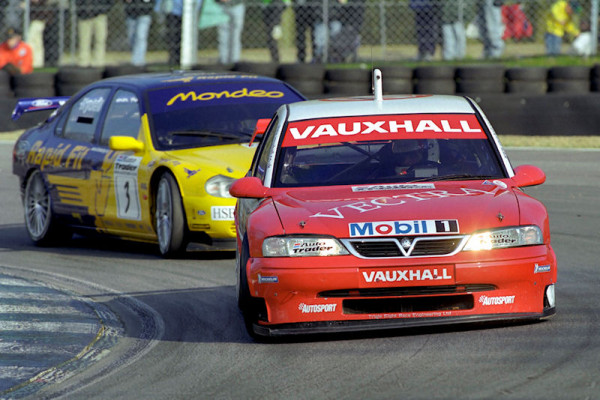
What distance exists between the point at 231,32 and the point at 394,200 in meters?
15.7

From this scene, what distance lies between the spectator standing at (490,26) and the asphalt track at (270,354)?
12.9 m

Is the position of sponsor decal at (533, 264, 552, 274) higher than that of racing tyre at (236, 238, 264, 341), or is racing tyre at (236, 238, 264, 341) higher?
sponsor decal at (533, 264, 552, 274)

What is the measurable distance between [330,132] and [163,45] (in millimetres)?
15321

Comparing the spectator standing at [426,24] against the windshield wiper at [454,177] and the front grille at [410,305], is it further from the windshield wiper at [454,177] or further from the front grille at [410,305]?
the front grille at [410,305]

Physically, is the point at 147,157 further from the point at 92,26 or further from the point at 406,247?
the point at 92,26

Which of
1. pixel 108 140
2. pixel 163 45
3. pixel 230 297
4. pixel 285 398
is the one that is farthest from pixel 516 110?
pixel 285 398

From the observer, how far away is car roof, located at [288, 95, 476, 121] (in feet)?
24.1

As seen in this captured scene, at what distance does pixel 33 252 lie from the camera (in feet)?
34.5

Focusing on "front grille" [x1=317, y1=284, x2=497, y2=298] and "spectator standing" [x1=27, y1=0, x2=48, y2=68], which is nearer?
"front grille" [x1=317, y1=284, x2=497, y2=298]

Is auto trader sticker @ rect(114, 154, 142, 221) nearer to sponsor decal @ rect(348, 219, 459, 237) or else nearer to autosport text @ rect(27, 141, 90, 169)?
autosport text @ rect(27, 141, 90, 169)

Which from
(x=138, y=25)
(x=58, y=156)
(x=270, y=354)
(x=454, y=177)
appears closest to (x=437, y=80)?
(x=138, y=25)

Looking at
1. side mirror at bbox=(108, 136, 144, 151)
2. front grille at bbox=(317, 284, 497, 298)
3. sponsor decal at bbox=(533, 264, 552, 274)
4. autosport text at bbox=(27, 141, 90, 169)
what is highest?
side mirror at bbox=(108, 136, 144, 151)

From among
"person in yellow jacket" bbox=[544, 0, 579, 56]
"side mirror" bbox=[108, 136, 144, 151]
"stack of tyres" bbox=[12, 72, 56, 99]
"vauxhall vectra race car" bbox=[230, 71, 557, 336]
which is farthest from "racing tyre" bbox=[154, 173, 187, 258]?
"person in yellow jacket" bbox=[544, 0, 579, 56]

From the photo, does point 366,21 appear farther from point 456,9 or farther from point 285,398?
point 285,398
